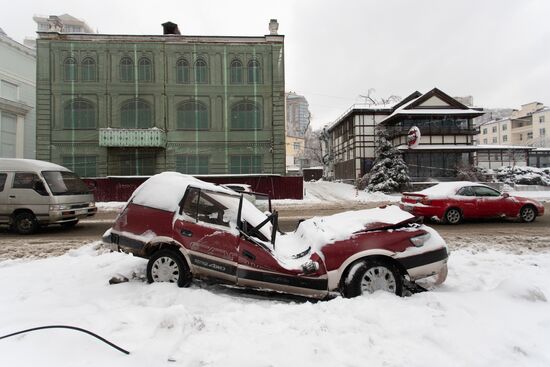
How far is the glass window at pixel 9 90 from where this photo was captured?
28.9 m

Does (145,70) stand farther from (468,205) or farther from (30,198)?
(468,205)

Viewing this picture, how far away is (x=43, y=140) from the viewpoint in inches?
998

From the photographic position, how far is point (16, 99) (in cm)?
3041

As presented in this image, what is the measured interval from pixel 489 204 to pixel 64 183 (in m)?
15.0

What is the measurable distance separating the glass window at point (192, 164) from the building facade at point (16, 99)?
15992mm

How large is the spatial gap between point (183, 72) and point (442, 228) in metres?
23.5

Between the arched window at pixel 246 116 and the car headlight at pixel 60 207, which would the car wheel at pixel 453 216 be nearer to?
the car headlight at pixel 60 207

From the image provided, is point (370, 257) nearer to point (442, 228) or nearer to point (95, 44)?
point (442, 228)

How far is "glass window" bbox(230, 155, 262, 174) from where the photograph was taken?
26.6 meters

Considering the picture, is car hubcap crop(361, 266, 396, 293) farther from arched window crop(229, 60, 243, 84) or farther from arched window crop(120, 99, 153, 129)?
arched window crop(120, 99, 153, 129)

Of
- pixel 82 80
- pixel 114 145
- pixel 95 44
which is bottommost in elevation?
pixel 114 145

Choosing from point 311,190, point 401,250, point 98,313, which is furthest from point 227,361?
point 311,190

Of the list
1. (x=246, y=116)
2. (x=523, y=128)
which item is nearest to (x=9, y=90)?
(x=246, y=116)

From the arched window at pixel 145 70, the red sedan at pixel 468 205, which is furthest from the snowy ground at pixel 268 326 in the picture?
the arched window at pixel 145 70
